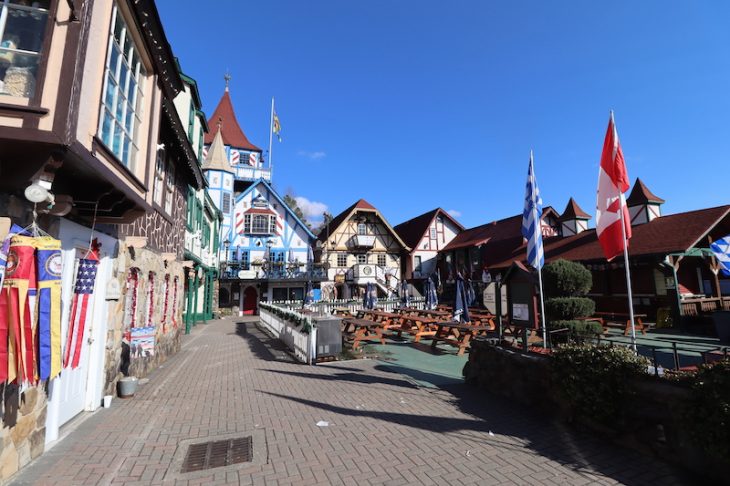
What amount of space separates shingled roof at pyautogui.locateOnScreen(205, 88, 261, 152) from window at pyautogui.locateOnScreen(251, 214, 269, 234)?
1105cm

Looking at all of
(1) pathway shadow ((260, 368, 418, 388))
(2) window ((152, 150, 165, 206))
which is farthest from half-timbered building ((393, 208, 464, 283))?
(2) window ((152, 150, 165, 206))

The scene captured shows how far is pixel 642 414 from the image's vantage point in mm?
4289

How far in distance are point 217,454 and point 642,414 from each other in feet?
16.7

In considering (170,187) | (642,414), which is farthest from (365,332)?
(642,414)

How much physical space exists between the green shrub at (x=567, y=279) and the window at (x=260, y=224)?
872 inches

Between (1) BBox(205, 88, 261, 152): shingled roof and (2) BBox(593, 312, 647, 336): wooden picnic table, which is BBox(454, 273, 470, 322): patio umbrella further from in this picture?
(1) BBox(205, 88, 261, 152): shingled roof

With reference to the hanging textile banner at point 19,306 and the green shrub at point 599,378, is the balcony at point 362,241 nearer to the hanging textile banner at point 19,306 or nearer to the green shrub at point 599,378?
the green shrub at point 599,378

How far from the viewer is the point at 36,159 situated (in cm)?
348

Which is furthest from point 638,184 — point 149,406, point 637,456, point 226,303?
point 226,303

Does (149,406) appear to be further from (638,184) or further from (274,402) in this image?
(638,184)

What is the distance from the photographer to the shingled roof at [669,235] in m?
15.5

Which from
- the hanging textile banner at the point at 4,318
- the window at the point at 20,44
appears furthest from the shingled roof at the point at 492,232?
the hanging textile banner at the point at 4,318

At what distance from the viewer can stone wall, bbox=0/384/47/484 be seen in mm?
3547

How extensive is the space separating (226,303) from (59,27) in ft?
84.5
